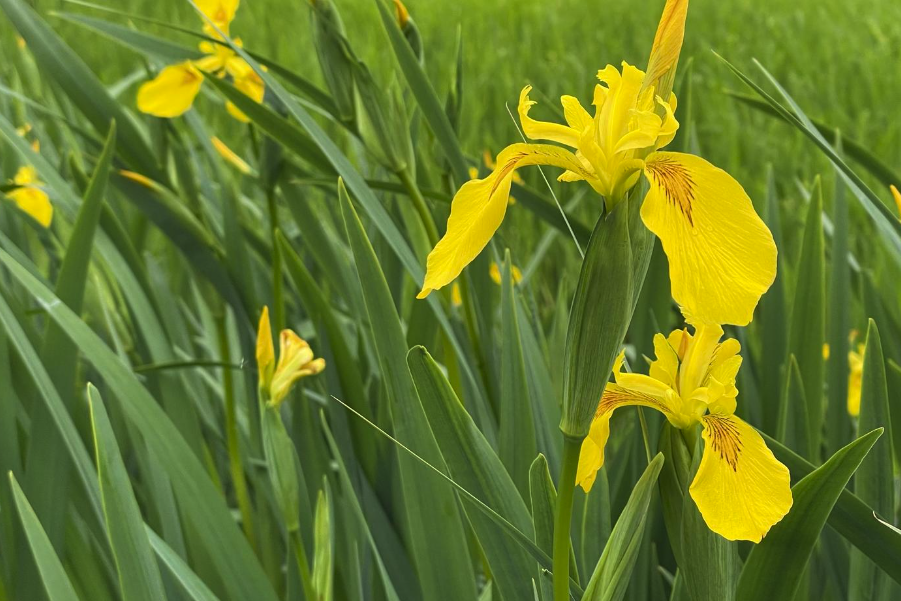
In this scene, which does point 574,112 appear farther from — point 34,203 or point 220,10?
point 34,203

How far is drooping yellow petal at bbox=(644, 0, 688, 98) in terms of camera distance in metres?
0.33

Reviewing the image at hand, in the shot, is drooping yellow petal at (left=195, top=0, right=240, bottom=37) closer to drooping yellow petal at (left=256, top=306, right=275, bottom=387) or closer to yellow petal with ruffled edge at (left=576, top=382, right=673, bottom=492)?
drooping yellow petal at (left=256, top=306, right=275, bottom=387)

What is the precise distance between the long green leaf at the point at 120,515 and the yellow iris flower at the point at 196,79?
455mm

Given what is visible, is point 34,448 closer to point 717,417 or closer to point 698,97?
point 717,417

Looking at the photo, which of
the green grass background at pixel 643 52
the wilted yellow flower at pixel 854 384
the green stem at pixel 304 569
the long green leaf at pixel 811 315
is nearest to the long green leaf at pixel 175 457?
the green stem at pixel 304 569

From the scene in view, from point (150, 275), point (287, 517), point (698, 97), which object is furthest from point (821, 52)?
point (287, 517)

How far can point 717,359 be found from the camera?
40 cm

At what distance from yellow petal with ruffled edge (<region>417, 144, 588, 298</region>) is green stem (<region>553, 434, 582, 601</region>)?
0.25 feet

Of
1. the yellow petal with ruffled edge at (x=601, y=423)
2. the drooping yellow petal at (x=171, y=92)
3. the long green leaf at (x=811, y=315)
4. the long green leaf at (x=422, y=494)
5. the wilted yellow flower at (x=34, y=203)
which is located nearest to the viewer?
the yellow petal with ruffled edge at (x=601, y=423)

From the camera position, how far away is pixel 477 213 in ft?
1.08

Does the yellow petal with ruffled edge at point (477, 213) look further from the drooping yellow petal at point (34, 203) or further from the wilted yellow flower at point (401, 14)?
the drooping yellow petal at point (34, 203)

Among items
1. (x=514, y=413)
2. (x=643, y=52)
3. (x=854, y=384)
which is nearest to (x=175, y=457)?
(x=514, y=413)

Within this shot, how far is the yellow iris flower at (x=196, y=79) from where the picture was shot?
0.87 m

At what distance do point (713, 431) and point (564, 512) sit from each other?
0.07m
